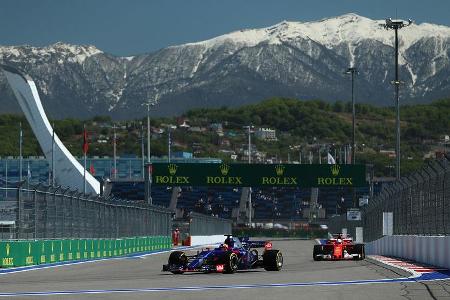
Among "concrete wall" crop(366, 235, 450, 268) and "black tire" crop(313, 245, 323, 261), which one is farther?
"black tire" crop(313, 245, 323, 261)

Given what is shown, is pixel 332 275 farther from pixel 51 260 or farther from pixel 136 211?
pixel 136 211

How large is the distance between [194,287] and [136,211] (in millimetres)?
36933

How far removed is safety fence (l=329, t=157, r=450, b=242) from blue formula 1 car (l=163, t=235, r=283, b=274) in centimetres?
427

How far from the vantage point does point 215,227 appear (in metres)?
96.6

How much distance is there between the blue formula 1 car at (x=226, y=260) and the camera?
26.8 meters

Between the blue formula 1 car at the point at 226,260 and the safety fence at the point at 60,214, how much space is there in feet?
22.1

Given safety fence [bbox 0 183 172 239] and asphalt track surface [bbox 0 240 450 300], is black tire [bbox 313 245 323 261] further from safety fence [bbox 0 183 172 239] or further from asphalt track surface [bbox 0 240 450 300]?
asphalt track surface [bbox 0 240 450 300]

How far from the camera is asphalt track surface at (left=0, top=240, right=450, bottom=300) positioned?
18.9 metres

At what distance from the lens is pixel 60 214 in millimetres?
38875

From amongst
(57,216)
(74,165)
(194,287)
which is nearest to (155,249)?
(57,216)

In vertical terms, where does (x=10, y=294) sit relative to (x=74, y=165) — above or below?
below

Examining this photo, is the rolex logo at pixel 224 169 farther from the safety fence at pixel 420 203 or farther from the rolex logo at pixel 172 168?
the safety fence at pixel 420 203

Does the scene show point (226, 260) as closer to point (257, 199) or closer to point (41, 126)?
point (41, 126)

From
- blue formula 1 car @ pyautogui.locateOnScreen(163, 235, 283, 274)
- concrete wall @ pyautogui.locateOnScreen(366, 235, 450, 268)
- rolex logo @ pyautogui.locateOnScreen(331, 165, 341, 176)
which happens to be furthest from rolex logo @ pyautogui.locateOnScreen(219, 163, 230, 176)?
blue formula 1 car @ pyautogui.locateOnScreen(163, 235, 283, 274)
